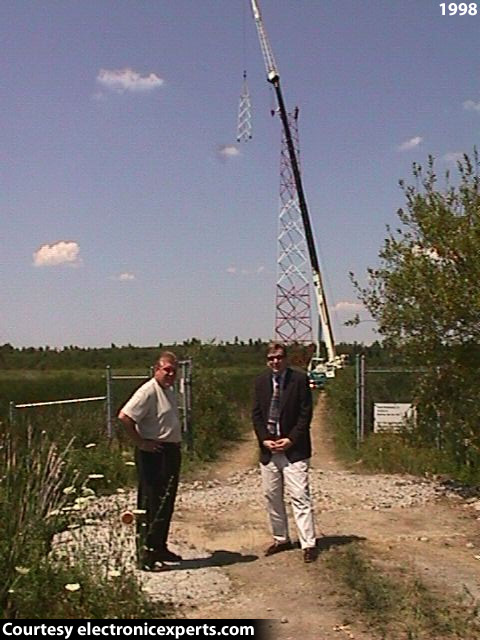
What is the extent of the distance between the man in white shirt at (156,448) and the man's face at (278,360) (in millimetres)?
849

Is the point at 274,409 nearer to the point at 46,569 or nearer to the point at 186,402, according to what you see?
the point at 46,569

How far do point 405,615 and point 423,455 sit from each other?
6.66m

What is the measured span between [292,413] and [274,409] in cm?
16

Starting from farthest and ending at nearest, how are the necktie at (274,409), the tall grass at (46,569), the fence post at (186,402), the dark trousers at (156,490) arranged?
the fence post at (186,402), the necktie at (274,409), the dark trousers at (156,490), the tall grass at (46,569)

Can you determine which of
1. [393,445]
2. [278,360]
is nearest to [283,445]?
[278,360]

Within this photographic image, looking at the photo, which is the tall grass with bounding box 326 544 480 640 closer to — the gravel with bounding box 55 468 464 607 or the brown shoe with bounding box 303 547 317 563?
the brown shoe with bounding box 303 547 317 563

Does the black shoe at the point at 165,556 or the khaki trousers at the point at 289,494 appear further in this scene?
the khaki trousers at the point at 289,494

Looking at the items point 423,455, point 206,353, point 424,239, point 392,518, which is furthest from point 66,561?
point 206,353

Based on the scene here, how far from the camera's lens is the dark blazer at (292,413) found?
6.76m

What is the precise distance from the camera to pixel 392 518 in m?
8.87

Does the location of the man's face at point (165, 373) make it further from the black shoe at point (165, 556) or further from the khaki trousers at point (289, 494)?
the black shoe at point (165, 556)

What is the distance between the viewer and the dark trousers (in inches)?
250

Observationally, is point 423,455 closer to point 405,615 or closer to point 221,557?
point 221,557

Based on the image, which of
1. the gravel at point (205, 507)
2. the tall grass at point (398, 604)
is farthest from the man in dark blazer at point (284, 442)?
the gravel at point (205, 507)
